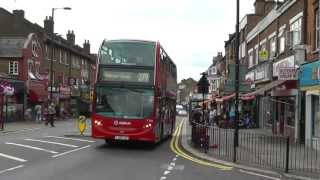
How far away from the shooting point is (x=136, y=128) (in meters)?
24.9

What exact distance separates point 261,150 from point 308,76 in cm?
622

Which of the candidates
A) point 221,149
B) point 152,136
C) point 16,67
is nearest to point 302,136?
point 221,149

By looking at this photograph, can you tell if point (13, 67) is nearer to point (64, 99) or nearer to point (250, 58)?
point (64, 99)

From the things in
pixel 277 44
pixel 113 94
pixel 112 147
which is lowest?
pixel 112 147

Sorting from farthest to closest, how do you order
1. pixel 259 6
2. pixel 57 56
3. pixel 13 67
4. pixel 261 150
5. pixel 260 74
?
pixel 57 56 < pixel 13 67 < pixel 259 6 < pixel 260 74 < pixel 261 150

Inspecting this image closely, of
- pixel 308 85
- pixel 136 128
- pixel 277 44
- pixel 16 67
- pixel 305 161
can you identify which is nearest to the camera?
pixel 305 161

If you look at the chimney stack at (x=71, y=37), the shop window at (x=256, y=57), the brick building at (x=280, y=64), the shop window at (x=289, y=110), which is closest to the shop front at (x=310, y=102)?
the brick building at (x=280, y=64)

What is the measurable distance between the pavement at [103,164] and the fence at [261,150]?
Answer: 3.54 feet

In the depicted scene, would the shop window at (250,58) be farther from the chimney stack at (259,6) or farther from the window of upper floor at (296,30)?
the window of upper floor at (296,30)

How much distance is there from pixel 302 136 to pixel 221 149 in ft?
20.8

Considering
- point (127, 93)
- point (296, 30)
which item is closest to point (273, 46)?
point (296, 30)

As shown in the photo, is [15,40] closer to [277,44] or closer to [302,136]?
[277,44]

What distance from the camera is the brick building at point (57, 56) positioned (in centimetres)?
7344

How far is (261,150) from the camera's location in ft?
75.7
